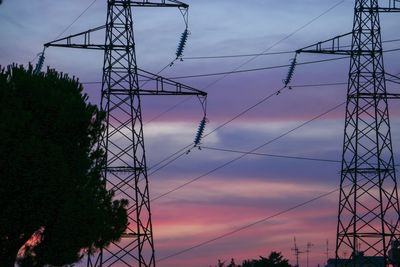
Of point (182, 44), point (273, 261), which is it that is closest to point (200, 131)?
point (182, 44)

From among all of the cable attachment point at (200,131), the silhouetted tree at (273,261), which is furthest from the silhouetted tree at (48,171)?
the silhouetted tree at (273,261)

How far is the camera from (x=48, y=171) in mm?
54375

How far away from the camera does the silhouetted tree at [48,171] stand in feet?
178

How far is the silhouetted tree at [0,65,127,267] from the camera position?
54.2m

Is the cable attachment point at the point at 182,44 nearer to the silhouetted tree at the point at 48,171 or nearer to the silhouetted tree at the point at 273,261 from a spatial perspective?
the silhouetted tree at the point at 48,171

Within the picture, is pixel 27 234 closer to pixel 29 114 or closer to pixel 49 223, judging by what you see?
pixel 49 223

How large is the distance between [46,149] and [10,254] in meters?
6.88

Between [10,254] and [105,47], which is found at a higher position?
[105,47]

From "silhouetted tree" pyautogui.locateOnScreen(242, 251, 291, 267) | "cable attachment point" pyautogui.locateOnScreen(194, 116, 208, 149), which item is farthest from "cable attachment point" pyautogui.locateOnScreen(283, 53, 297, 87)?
"silhouetted tree" pyautogui.locateOnScreen(242, 251, 291, 267)

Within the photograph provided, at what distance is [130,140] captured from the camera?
58906 mm

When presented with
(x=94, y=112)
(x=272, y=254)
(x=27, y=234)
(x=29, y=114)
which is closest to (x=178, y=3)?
(x=94, y=112)

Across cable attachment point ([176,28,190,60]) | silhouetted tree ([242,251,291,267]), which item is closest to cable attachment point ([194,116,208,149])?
cable attachment point ([176,28,190,60])

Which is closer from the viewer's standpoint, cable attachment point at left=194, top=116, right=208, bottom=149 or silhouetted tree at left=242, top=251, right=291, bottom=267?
cable attachment point at left=194, top=116, right=208, bottom=149

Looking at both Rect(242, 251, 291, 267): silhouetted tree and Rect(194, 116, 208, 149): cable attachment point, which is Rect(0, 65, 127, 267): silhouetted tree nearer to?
Rect(194, 116, 208, 149): cable attachment point
